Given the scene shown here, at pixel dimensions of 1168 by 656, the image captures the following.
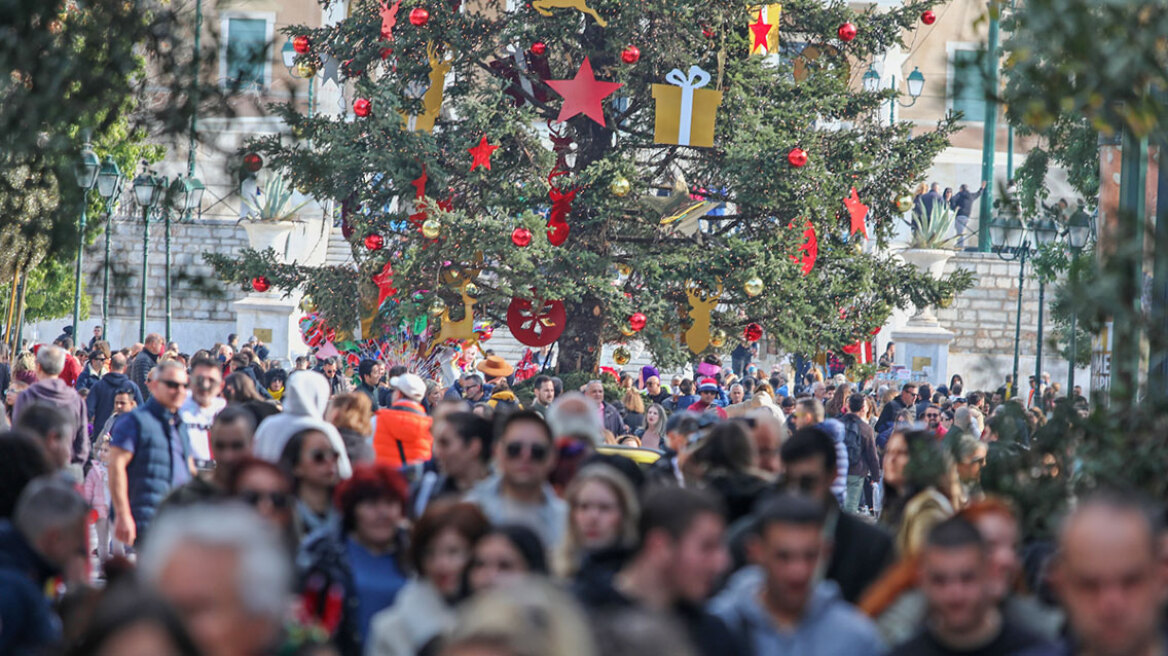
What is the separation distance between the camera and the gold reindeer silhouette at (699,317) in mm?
20234

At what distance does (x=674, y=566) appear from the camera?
4.78 m

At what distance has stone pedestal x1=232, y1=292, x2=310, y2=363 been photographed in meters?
31.4

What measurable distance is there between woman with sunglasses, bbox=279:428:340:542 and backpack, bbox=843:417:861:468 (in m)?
9.83

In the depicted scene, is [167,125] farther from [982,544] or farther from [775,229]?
[775,229]

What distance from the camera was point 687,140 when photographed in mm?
19547

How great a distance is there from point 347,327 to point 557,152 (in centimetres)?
331

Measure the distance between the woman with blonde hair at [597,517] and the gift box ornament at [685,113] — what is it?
547 inches

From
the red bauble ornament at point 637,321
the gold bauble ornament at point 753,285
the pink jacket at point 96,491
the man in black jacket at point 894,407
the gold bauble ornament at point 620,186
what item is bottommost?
the pink jacket at point 96,491

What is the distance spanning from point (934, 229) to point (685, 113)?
558 inches

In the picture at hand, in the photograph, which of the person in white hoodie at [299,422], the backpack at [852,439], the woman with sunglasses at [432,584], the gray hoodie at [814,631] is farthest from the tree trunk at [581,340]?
the gray hoodie at [814,631]

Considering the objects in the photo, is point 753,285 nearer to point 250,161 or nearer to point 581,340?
point 581,340

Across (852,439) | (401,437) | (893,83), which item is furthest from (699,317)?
(893,83)

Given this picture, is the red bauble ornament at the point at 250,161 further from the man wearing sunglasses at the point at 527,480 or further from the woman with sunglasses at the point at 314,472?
the man wearing sunglasses at the point at 527,480

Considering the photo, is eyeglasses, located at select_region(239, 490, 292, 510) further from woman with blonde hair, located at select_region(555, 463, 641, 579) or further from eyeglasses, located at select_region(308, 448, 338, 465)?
woman with blonde hair, located at select_region(555, 463, 641, 579)
